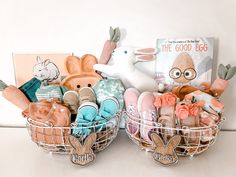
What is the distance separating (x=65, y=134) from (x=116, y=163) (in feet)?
0.45

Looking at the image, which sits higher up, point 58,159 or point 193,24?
point 193,24

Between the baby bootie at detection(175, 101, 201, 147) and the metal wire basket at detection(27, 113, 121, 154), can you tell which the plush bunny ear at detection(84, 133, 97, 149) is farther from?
the baby bootie at detection(175, 101, 201, 147)

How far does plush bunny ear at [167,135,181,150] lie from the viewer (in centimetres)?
60

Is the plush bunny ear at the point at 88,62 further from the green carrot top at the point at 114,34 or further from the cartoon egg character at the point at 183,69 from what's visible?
the cartoon egg character at the point at 183,69

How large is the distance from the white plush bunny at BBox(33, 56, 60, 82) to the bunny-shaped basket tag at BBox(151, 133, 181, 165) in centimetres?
35

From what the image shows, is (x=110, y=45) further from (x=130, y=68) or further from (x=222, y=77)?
(x=222, y=77)

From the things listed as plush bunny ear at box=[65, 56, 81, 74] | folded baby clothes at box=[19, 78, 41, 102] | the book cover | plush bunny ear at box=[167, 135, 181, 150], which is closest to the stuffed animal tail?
the book cover

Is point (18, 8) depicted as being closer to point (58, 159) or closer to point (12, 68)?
point (12, 68)

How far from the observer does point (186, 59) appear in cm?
75

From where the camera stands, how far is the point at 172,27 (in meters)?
0.76

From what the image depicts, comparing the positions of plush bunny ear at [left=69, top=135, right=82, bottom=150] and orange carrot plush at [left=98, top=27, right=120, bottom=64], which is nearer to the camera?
plush bunny ear at [left=69, top=135, right=82, bottom=150]

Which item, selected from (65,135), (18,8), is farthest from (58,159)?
(18,8)

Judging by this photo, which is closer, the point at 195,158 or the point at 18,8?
the point at 195,158

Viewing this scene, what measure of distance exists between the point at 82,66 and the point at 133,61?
0.48 feet
